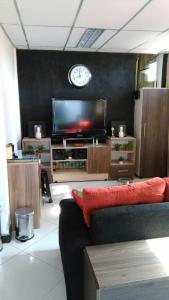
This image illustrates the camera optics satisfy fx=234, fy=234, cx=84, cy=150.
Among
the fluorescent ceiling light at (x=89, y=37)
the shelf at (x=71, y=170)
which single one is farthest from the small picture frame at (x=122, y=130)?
the fluorescent ceiling light at (x=89, y=37)

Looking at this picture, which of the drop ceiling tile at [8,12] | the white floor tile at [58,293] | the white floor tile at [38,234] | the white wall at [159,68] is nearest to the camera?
the white floor tile at [58,293]

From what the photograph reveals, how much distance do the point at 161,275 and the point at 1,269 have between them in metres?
1.45

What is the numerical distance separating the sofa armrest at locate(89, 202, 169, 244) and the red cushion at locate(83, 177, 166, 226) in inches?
2.8

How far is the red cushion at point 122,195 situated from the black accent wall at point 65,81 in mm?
3080

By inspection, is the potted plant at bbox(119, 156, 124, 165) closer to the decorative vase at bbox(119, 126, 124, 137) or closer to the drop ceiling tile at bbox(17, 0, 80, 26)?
the decorative vase at bbox(119, 126, 124, 137)

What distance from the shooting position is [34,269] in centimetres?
211

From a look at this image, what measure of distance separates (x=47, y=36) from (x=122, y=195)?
2686 millimetres

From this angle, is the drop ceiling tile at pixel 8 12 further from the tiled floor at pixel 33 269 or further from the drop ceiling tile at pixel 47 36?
the tiled floor at pixel 33 269

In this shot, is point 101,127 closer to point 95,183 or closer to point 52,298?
point 95,183

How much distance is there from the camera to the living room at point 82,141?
1606 mm

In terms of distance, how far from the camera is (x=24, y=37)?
134 inches

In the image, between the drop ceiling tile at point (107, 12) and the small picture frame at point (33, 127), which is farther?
the small picture frame at point (33, 127)

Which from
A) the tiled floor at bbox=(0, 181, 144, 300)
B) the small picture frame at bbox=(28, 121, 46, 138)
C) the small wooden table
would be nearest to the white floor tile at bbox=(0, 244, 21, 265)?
the tiled floor at bbox=(0, 181, 144, 300)

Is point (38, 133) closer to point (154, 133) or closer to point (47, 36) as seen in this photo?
point (47, 36)
